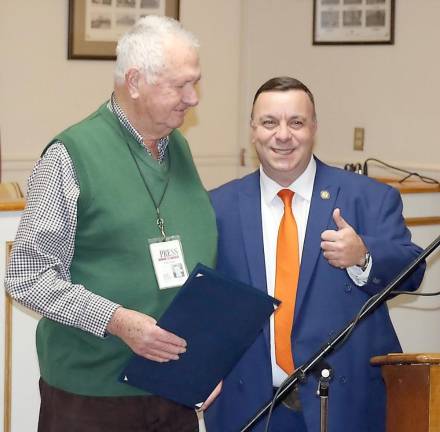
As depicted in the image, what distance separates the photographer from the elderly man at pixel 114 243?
245 cm

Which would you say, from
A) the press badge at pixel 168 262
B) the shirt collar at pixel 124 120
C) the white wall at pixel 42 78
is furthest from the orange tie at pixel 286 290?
the white wall at pixel 42 78

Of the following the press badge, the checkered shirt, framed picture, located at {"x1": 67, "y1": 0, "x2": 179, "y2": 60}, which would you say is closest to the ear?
the checkered shirt

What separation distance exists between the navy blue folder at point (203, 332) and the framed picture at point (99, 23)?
414 cm

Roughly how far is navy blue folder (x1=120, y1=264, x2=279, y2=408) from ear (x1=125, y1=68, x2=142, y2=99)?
0.53 m

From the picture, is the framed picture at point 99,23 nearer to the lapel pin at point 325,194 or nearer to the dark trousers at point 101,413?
the lapel pin at point 325,194

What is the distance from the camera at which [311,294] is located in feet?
9.14

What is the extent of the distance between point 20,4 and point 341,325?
13.5ft

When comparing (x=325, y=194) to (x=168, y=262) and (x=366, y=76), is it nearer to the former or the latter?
(x=168, y=262)

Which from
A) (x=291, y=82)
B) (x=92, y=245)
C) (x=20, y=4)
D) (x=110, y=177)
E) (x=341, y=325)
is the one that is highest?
(x=20, y=4)

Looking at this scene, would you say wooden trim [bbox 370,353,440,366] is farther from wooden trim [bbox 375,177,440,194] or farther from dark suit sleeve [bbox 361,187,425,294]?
wooden trim [bbox 375,177,440,194]

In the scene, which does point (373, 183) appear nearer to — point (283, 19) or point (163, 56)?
point (163, 56)

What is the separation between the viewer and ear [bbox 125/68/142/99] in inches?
A: 101

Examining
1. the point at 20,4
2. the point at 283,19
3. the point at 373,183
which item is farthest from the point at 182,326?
the point at 283,19

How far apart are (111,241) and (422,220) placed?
241 centimetres
